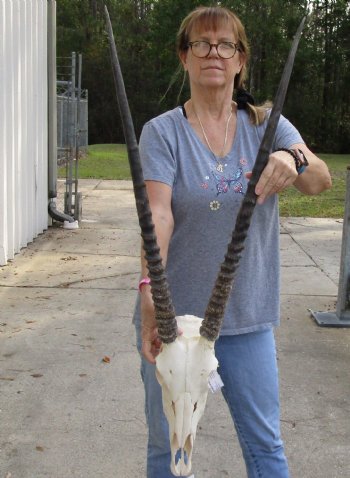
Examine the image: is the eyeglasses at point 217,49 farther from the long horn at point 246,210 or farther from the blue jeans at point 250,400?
the blue jeans at point 250,400

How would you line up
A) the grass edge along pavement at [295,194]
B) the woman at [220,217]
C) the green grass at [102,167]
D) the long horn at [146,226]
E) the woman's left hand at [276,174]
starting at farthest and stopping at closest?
the green grass at [102,167], the grass edge along pavement at [295,194], the woman at [220,217], the woman's left hand at [276,174], the long horn at [146,226]

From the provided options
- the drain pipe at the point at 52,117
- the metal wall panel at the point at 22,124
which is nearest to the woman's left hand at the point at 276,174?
the metal wall panel at the point at 22,124

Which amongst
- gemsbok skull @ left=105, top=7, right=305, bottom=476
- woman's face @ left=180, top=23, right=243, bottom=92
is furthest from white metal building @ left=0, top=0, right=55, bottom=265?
gemsbok skull @ left=105, top=7, right=305, bottom=476

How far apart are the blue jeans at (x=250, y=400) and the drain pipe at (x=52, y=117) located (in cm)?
773

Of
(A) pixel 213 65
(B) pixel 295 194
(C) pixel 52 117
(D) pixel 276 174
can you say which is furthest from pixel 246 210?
(B) pixel 295 194

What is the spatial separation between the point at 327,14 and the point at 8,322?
1596 inches

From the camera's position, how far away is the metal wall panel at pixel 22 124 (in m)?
7.90

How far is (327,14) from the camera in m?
42.0

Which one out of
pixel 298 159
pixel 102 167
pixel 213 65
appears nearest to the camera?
pixel 298 159

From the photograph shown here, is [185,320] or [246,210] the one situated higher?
[246,210]

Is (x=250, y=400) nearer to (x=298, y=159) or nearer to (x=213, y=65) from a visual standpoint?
(x=298, y=159)

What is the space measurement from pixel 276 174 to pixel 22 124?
7.03m

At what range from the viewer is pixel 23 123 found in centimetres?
873

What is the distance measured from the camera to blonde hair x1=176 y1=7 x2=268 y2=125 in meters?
2.46
